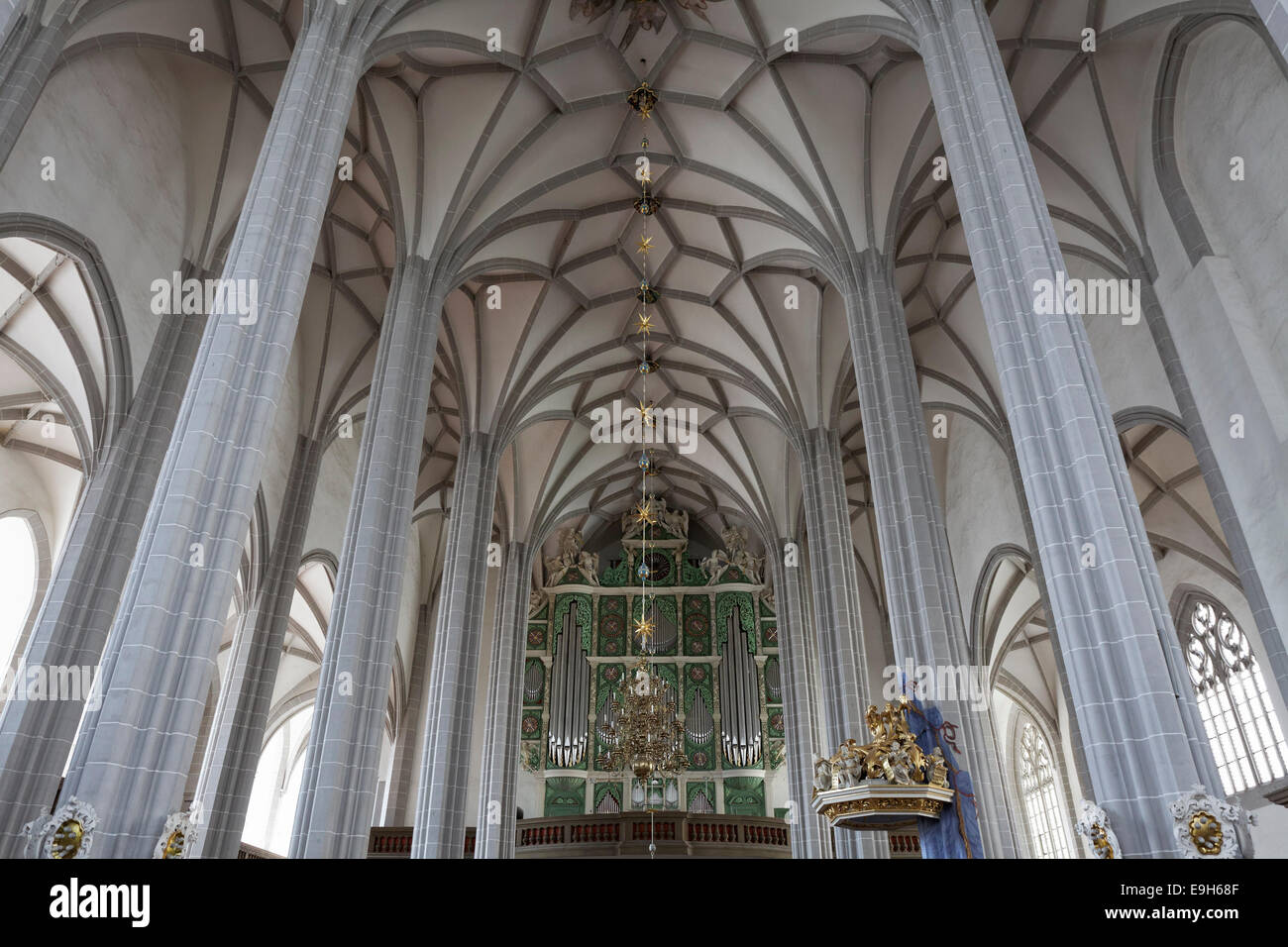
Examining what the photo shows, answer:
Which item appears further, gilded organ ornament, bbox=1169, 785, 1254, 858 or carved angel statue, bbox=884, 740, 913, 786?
carved angel statue, bbox=884, 740, 913, 786

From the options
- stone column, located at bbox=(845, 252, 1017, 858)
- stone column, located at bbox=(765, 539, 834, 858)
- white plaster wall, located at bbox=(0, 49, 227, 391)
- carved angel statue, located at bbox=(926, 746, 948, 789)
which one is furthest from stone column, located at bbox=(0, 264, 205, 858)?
stone column, located at bbox=(765, 539, 834, 858)

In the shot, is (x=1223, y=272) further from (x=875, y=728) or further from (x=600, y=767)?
(x=600, y=767)

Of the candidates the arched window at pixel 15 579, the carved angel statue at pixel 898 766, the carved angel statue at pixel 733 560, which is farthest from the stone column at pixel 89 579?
the carved angel statue at pixel 733 560

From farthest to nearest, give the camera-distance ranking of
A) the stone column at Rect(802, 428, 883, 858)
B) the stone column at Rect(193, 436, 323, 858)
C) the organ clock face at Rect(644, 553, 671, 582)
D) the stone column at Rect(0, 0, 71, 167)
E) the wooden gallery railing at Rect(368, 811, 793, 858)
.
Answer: the organ clock face at Rect(644, 553, 671, 582), the wooden gallery railing at Rect(368, 811, 793, 858), the stone column at Rect(802, 428, 883, 858), the stone column at Rect(193, 436, 323, 858), the stone column at Rect(0, 0, 71, 167)

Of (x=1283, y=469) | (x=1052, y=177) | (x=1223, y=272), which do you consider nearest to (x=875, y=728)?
(x=1283, y=469)

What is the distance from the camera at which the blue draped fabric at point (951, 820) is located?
8914 millimetres

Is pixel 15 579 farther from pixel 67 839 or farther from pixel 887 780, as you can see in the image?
pixel 887 780

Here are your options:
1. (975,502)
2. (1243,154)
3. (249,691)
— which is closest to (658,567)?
(975,502)

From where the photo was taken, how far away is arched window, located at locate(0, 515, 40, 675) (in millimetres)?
16484

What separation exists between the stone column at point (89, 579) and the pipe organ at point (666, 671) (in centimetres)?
1301

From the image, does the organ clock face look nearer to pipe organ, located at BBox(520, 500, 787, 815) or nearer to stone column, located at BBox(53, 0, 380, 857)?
pipe organ, located at BBox(520, 500, 787, 815)

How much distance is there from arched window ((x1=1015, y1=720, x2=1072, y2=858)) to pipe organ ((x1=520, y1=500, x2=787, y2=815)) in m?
7.26

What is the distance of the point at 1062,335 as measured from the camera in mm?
7531

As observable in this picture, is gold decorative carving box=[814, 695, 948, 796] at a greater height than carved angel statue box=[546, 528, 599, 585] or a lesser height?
lesser
